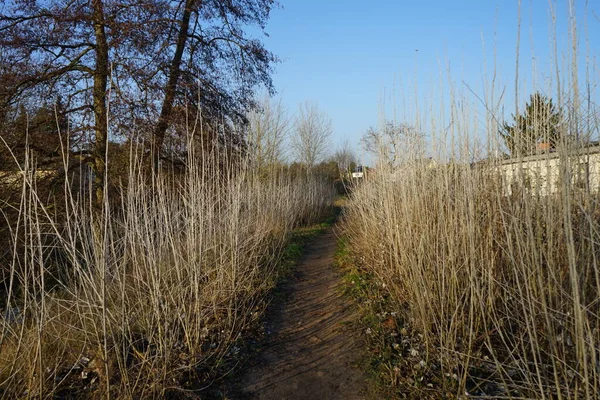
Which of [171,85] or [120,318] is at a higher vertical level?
[171,85]

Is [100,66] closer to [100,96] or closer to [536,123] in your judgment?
[100,96]

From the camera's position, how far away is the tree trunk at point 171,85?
663 cm

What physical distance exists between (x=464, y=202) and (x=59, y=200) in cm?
620

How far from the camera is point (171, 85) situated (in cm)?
706

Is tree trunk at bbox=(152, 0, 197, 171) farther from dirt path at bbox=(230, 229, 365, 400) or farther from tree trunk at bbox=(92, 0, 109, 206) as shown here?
dirt path at bbox=(230, 229, 365, 400)

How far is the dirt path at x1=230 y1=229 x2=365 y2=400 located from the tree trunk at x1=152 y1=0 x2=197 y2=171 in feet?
10.9

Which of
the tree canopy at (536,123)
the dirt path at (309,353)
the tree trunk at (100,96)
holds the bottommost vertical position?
the dirt path at (309,353)

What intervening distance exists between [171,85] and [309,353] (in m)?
5.81

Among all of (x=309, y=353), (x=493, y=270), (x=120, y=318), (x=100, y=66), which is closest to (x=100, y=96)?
(x=100, y=66)

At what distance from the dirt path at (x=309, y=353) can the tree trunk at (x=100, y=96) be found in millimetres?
4089

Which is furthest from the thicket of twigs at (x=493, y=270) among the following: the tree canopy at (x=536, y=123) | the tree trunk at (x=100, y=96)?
the tree trunk at (x=100, y=96)

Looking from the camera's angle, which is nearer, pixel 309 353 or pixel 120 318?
pixel 120 318

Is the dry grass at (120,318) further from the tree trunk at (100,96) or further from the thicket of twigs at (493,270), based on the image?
the tree trunk at (100,96)

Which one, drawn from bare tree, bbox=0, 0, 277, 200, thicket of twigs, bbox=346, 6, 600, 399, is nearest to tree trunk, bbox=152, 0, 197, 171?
bare tree, bbox=0, 0, 277, 200
